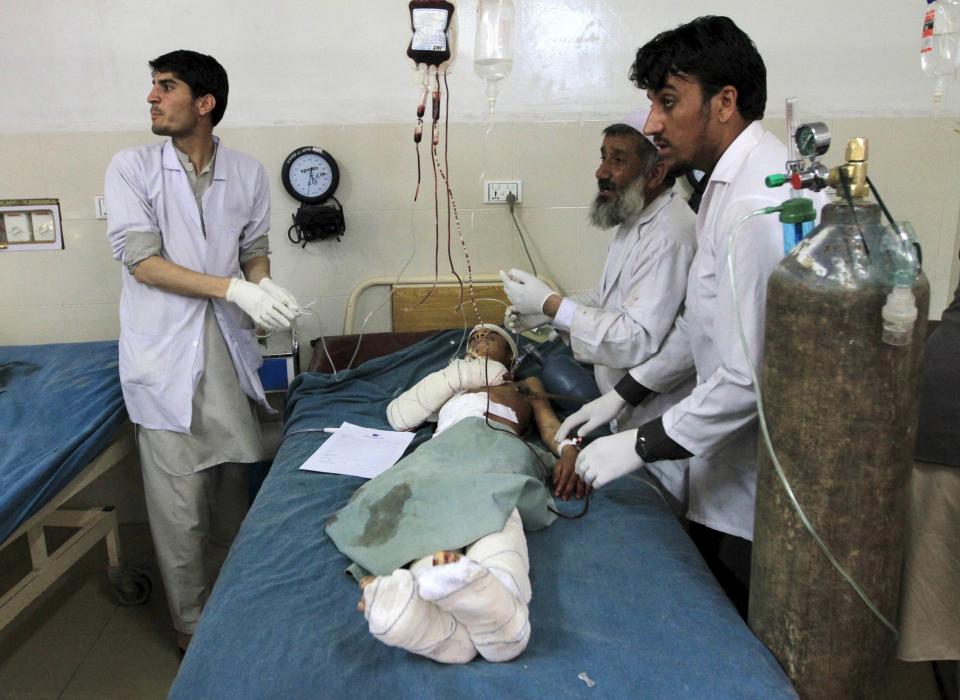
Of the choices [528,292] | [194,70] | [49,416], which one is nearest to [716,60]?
[528,292]

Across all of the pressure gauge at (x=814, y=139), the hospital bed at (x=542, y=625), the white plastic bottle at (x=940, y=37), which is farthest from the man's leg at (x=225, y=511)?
the white plastic bottle at (x=940, y=37)

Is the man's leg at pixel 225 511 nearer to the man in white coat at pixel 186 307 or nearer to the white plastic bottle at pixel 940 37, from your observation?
the man in white coat at pixel 186 307

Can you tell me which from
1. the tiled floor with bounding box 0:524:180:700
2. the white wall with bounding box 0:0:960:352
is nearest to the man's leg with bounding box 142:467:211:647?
the tiled floor with bounding box 0:524:180:700

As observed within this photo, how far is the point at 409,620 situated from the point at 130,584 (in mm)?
1817

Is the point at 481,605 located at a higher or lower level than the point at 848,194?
lower

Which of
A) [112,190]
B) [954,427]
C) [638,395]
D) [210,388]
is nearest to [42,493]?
[210,388]

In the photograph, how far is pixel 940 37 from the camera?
2.39 meters

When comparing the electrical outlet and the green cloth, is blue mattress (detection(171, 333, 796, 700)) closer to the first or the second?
the green cloth

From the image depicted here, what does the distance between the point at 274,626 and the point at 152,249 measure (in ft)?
4.13

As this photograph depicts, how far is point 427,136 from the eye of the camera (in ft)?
9.70

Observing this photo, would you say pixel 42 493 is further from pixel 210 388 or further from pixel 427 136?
pixel 427 136

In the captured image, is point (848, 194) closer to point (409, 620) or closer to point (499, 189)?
point (409, 620)

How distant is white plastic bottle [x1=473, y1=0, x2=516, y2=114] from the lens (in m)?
2.47

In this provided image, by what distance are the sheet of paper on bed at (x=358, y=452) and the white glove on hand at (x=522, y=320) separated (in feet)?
1.49
